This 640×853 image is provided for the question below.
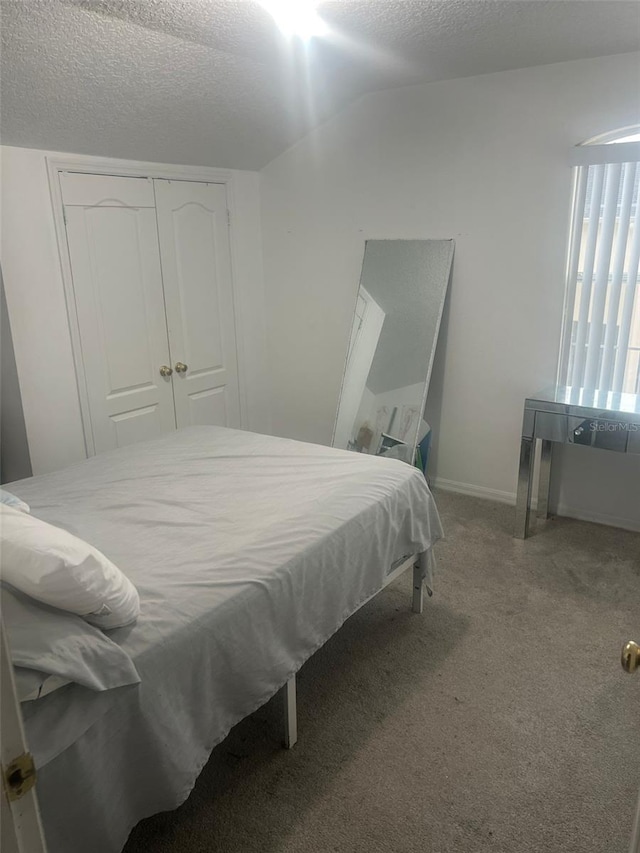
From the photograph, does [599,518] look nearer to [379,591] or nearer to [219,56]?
[379,591]

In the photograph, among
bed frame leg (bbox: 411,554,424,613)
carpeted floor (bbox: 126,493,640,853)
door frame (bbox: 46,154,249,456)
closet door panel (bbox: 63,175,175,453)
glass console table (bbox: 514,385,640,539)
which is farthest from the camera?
closet door panel (bbox: 63,175,175,453)

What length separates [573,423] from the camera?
294 cm

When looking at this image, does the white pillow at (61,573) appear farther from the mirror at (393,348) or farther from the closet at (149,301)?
the mirror at (393,348)

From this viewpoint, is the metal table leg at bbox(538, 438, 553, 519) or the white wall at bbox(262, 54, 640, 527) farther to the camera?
the metal table leg at bbox(538, 438, 553, 519)

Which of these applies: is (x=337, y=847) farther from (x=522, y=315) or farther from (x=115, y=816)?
(x=522, y=315)

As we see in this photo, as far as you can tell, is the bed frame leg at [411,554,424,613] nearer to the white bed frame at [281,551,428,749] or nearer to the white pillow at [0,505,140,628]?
the white bed frame at [281,551,428,749]

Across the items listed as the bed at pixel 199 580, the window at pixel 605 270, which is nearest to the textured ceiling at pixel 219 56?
the window at pixel 605 270

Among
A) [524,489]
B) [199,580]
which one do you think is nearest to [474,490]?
[524,489]

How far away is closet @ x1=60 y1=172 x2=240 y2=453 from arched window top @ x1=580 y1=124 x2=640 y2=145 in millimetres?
2188

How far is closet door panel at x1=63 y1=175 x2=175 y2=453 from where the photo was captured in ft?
10.7

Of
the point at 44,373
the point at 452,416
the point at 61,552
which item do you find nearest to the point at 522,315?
the point at 452,416

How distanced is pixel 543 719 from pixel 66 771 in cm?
148

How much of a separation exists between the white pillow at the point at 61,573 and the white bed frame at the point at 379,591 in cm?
64

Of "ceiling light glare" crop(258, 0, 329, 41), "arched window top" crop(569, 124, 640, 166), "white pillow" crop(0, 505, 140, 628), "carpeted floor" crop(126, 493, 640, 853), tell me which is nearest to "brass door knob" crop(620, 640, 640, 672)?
"carpeted floor" crop(126, 493, 640, 853)
